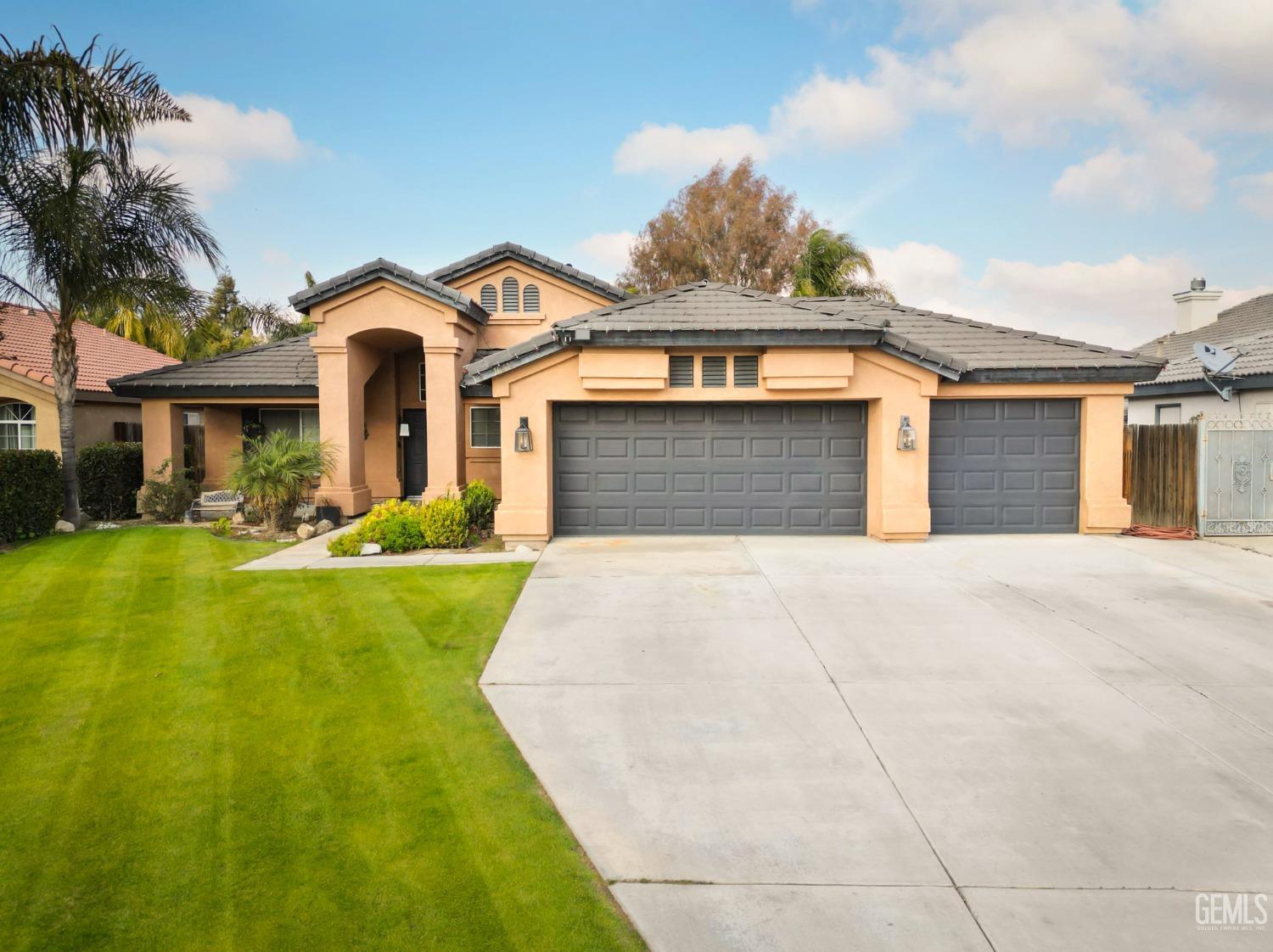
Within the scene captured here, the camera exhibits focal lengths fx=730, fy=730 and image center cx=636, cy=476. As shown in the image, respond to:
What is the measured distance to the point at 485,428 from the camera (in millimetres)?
16344

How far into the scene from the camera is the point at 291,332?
31469mm

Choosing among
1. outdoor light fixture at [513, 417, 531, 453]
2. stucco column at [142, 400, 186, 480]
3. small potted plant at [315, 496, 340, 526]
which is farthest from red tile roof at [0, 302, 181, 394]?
outdoor light fixture at [513, 417, 531, 453]

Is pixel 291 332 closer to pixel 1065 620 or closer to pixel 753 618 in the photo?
pixel 753 618

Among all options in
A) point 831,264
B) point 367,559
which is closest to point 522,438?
point 367,559

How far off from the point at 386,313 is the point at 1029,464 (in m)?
12.4

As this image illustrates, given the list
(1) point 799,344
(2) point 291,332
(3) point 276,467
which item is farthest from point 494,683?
(2) point 291,332

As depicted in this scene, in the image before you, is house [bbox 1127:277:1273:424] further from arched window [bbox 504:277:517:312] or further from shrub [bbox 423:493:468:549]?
arched window [bbox 504:277:517:312]

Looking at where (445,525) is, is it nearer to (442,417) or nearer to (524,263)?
(442,417)

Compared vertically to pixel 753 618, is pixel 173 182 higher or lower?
higher

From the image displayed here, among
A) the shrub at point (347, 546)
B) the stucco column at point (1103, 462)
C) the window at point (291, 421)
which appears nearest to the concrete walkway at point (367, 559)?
the shrub at point (347, 546)

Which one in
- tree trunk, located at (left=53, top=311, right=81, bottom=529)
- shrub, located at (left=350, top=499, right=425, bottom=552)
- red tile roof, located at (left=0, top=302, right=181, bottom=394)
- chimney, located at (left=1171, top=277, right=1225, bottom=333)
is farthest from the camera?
chimney, located at (left=1171, top=277, right=1225, bottom=333)

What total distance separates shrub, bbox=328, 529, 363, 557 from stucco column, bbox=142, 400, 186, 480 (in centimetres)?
689

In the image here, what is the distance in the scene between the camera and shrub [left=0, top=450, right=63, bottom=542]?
11.9 m

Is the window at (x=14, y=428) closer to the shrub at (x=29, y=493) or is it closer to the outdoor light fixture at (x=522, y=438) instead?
the shrub at (x=29, y=493)
